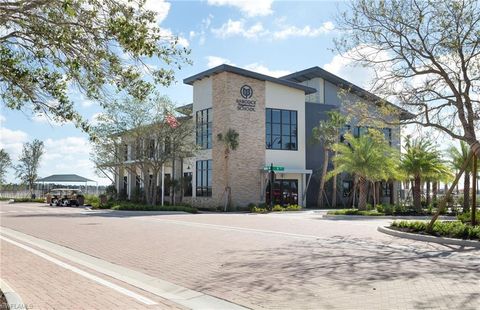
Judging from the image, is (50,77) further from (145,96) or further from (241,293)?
(241,293)

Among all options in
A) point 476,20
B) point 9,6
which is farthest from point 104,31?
point 476,20

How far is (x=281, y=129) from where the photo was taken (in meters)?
44.1

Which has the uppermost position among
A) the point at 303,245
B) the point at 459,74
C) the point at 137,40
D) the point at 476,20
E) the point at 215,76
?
the point at 215,76

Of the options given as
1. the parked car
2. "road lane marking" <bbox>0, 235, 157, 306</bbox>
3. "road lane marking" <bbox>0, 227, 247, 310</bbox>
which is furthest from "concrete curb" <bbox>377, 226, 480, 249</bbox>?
the parked car

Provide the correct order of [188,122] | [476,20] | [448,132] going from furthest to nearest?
[188,122], [448,132], [476,20]

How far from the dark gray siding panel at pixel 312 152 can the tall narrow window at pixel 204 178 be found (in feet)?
30.6

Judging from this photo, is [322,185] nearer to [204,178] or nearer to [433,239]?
[204,178]

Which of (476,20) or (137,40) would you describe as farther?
(476,20)

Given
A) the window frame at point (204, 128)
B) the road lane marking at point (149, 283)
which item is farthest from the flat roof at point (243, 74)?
the road lane marking at point (149, 283)

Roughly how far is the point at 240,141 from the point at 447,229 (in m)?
26.4

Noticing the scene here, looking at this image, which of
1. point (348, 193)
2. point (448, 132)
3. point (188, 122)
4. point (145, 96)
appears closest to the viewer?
point (145, 96)

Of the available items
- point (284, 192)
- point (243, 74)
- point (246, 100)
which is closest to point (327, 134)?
point (284, 192)

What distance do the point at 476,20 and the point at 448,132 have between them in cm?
367

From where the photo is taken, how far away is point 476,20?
15.8m
